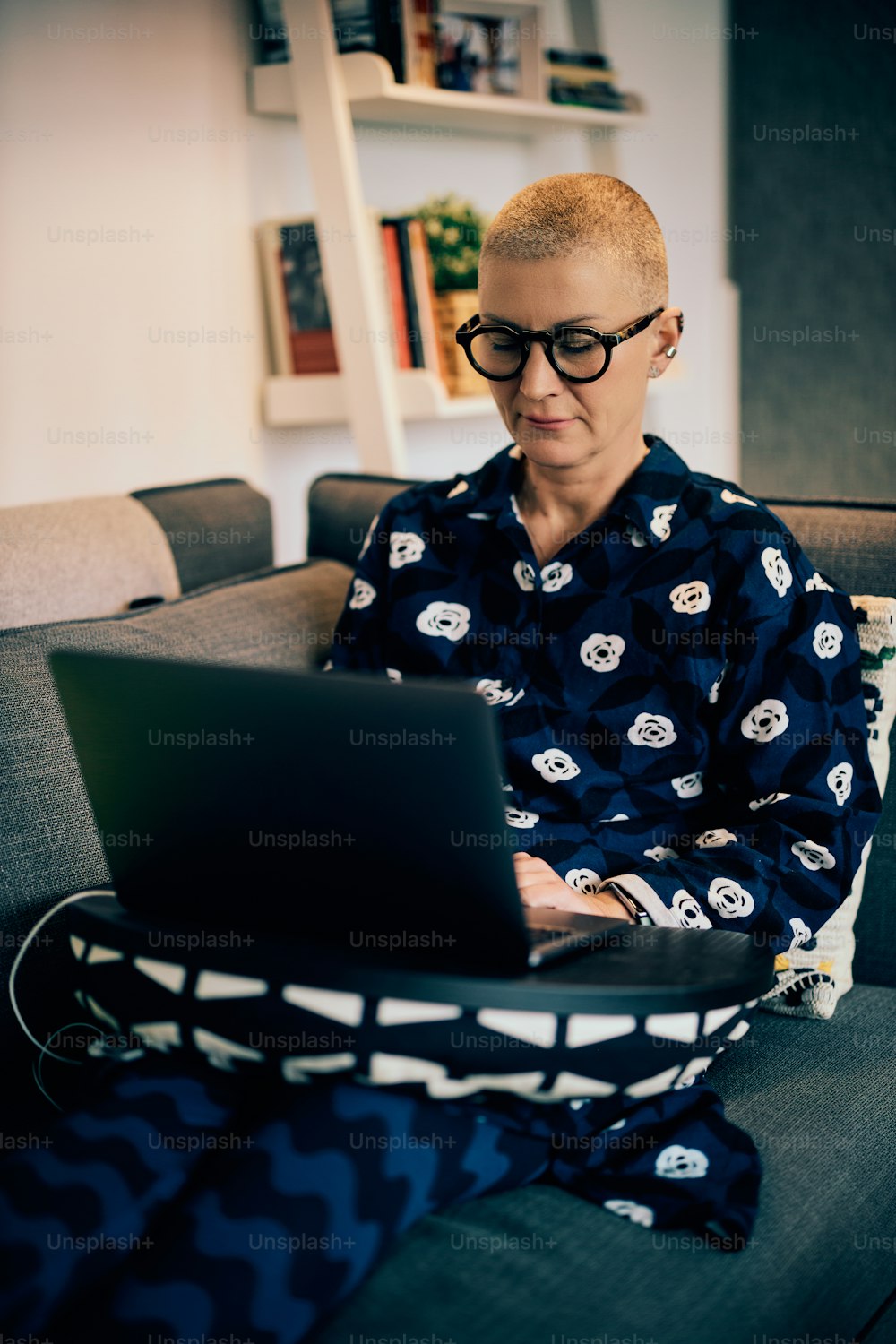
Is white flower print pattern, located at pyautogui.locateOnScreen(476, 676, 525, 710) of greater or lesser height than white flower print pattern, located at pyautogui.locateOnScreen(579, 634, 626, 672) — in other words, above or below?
below

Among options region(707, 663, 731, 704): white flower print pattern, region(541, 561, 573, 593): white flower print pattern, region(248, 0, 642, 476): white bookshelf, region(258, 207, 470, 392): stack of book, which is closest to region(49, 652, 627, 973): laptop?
region(707, 663, 731, 704): white flower print pattern

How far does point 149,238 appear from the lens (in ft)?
7.29

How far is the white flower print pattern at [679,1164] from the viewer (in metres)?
0.94

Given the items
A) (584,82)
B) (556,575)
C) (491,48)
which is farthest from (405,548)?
(584,82)

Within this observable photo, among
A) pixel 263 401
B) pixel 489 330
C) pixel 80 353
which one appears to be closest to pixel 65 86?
pixel 80 353

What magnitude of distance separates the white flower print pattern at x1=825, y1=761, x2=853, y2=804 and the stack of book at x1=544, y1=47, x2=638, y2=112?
6.54 feet

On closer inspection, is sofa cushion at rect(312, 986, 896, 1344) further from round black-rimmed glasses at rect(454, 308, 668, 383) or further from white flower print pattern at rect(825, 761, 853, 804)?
round black-rimmed glasses at rect(454, 308, 668, 383)

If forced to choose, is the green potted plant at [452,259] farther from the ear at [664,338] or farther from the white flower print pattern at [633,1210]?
the white flower print pattern at [633,1210]

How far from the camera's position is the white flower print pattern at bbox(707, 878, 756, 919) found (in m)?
1.04

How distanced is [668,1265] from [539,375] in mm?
739

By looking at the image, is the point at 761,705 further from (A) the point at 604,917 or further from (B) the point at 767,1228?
(B) the point at 767,1228

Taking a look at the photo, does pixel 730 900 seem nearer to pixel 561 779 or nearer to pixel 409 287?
pixel 561 779

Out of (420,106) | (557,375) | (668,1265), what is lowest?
(668,1265)

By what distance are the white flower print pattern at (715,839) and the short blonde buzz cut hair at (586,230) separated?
480 mm
